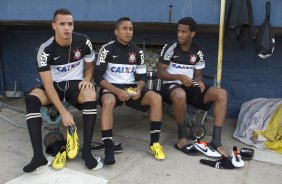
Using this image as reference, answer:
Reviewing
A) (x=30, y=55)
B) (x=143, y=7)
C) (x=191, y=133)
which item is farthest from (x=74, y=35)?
(x=30, y=55)

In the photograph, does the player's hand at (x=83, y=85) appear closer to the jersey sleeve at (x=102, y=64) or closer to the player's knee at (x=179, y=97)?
the jersey sleeve at (x=102, y=64)

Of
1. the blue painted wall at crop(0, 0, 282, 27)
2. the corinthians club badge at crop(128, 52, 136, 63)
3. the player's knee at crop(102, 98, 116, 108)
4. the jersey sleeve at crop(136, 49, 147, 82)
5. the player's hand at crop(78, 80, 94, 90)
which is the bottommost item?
the player's knee at crop(102, 98, 116, 108)

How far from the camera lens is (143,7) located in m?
4.47

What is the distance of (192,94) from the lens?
4082 millimetres

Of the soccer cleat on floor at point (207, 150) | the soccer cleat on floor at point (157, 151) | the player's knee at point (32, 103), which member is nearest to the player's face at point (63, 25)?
the player's knee at point (32, 103)

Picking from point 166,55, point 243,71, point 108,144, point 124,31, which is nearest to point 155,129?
point 108,144

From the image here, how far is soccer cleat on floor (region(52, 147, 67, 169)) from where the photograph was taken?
10.5 ft

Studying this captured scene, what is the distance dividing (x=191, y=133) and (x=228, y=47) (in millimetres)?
1876

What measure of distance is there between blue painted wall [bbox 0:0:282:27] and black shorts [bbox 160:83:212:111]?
2.93 ft

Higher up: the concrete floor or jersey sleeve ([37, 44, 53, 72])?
A: jersey sleeve ([37, 44, 53, 72])

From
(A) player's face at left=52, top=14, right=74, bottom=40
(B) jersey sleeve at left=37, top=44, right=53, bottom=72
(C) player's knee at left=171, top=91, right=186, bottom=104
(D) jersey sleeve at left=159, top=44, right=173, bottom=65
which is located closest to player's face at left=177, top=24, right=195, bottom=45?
(D) jersey sleeve at left=159, top=44, right=173, bottom=65

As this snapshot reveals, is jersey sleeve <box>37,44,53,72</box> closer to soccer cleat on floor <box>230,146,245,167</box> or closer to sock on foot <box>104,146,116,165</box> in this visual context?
sock on foot <box>104,146,116,165</box>

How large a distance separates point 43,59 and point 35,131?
2.56 feet

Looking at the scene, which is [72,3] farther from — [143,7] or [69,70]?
[69,70]
